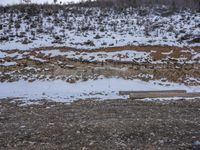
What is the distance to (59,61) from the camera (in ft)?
71.1

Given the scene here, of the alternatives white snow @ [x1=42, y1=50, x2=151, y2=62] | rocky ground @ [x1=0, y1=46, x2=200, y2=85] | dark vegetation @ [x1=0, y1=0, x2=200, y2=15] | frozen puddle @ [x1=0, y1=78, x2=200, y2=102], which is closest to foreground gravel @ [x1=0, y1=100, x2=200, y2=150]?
frozen puddle @ [x1=0, y1=78, x2=200, y2=102]

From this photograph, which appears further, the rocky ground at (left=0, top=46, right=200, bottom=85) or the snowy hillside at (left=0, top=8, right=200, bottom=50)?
the snowy hillside at (left=0, top=8, right=200, bottom=50)

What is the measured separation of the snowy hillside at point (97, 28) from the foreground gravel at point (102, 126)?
12.7 meters

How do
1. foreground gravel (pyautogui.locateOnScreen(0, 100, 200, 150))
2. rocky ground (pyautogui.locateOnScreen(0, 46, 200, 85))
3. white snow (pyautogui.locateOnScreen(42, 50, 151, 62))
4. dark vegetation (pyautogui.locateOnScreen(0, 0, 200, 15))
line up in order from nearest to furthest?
1. foreground gravel (pyautogui.locateOnScreen(0, 100, 200, 150))
2. rocky ground (pyautogui.locateOnScreen(0, 46, 200, 85))
3. white snow (pyautogui.locateOnScreen(42, 50, 151, 62))
4. dark vegetation (pyautogui.locateOnScreen(0, 0, 200, 15))

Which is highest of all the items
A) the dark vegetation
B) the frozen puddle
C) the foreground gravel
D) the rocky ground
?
the dark vegetation

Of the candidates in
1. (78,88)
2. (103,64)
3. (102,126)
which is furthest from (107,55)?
(102,126)

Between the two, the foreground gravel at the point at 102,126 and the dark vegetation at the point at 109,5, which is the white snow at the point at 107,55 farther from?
the dark vegetation at the point at 109,5

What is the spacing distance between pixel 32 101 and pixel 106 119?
5.41m

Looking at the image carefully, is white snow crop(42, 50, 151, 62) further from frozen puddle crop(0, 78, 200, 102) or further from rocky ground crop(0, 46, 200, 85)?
frozen puddle crop(0, 78, 200, 102)

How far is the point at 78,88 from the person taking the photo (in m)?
17.6

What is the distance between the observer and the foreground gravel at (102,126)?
316 inches

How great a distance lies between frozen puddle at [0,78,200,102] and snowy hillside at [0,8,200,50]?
22.2 ft

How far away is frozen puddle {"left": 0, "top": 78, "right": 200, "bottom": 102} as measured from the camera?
54.1 ft

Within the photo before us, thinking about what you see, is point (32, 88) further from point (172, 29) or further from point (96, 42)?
point (172, 29)
